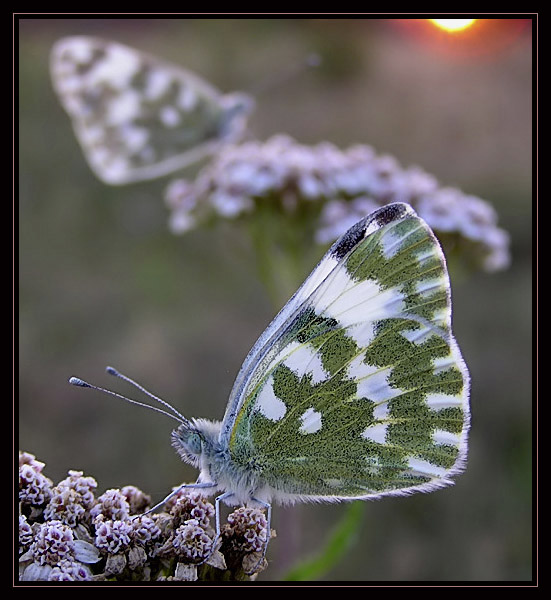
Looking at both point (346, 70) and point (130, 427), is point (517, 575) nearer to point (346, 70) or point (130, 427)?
point (130, 427)

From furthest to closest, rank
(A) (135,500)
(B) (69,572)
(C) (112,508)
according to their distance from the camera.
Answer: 1. (A) (135,500)
2. (C) (112,508)
3. (B) (69,572)

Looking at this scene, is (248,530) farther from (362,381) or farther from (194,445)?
(362,381)

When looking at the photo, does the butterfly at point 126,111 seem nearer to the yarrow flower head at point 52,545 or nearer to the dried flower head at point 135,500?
the dried flower head at point 135,500

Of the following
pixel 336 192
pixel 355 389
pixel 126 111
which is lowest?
pixel 355 389

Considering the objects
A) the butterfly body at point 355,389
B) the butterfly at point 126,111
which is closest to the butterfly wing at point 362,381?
the butterfly body at point 355,389

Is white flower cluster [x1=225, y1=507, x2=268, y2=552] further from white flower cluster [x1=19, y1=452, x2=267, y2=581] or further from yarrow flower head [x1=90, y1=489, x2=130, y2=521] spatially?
yarrow flower head [x1=90, y1=489, x2=130, y2=521]

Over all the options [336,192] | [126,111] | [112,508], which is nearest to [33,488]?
[112,508]
